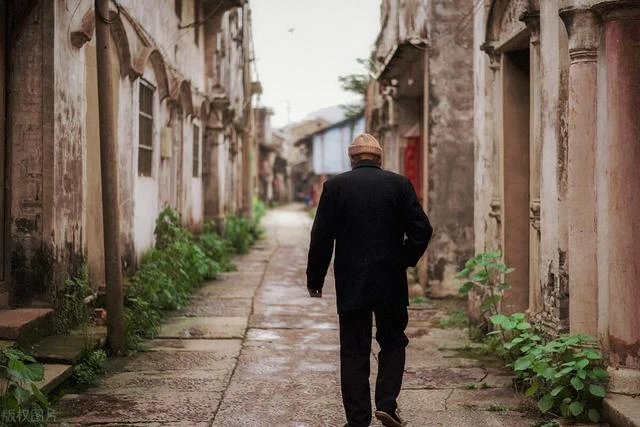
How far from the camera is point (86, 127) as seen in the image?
826 cm

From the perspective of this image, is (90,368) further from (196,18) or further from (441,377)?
(196,18)

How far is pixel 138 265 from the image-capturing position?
11.0m

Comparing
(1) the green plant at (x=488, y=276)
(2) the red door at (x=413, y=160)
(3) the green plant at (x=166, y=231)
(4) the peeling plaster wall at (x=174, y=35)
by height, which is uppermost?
(4) the peeling plaster wall at (x=174, y=35)

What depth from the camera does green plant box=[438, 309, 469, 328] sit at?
30.7 feet

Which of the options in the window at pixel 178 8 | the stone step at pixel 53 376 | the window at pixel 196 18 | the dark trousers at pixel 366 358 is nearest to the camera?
the dark trousers at pixel 366 358

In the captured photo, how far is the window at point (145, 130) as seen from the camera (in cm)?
1144

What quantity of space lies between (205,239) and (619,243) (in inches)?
429

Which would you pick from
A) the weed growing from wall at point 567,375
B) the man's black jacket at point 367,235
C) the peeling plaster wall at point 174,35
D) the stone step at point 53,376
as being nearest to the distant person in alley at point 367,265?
the man's black jacket at point 367,235

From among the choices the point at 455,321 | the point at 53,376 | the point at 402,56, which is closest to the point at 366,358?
the point at 53,376

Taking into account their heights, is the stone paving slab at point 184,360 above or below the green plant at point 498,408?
above

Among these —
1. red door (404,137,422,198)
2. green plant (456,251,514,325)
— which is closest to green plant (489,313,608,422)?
green plant (456,251,514,325)

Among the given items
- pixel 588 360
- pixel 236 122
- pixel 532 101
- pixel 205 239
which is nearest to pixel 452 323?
pixel 532 101

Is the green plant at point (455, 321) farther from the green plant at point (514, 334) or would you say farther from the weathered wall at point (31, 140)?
the weathered wall at point (31, 140)

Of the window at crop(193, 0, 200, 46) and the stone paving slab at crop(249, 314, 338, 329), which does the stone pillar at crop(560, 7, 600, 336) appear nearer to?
the stone paving slab at crop(249, 314, 338, 329)
